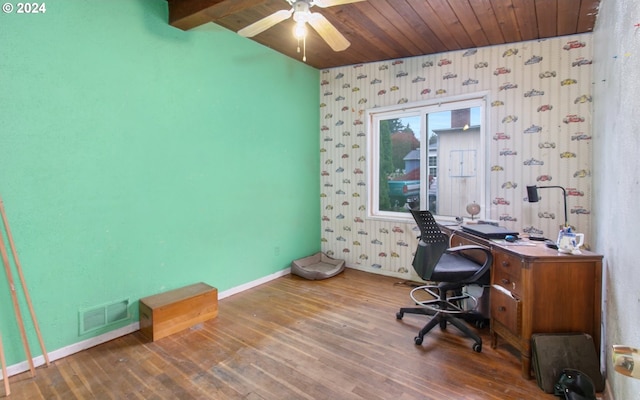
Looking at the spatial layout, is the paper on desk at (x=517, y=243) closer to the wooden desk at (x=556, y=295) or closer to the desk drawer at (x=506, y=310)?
the wooden desk at (x=556, y=295)

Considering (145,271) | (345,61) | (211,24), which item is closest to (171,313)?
(145,271)

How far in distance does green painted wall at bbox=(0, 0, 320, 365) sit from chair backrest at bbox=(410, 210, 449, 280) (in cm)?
198

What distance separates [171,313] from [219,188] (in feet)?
4.15

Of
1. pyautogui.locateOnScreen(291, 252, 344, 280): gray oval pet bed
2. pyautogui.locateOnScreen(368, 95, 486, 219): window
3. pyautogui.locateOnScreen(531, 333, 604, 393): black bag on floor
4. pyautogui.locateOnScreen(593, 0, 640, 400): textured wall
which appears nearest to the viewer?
pyautogui.locateOnScreen(593, 0, 640, 400): textured wall

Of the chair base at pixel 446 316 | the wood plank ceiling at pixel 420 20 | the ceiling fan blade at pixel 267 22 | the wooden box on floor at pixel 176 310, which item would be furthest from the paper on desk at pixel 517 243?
the wooden box on floor at pixel 176 310

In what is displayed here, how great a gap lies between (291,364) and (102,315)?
1.54 m

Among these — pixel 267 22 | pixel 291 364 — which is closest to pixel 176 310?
pixel 291 364

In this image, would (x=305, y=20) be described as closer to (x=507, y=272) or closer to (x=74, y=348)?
(x=507, y=272)

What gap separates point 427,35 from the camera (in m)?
3.02

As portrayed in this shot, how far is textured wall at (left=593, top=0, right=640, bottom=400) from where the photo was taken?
130 centimetres

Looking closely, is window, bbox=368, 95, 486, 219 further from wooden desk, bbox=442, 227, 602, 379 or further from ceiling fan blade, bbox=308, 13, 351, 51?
ceiling fan blade, bbox=308, 13, 351, 51

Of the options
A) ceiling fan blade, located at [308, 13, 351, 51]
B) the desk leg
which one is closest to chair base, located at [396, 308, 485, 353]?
the desk leg

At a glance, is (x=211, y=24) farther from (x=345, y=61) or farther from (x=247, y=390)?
(x=247, y=390)

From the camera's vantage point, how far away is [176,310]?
97.6 inches
